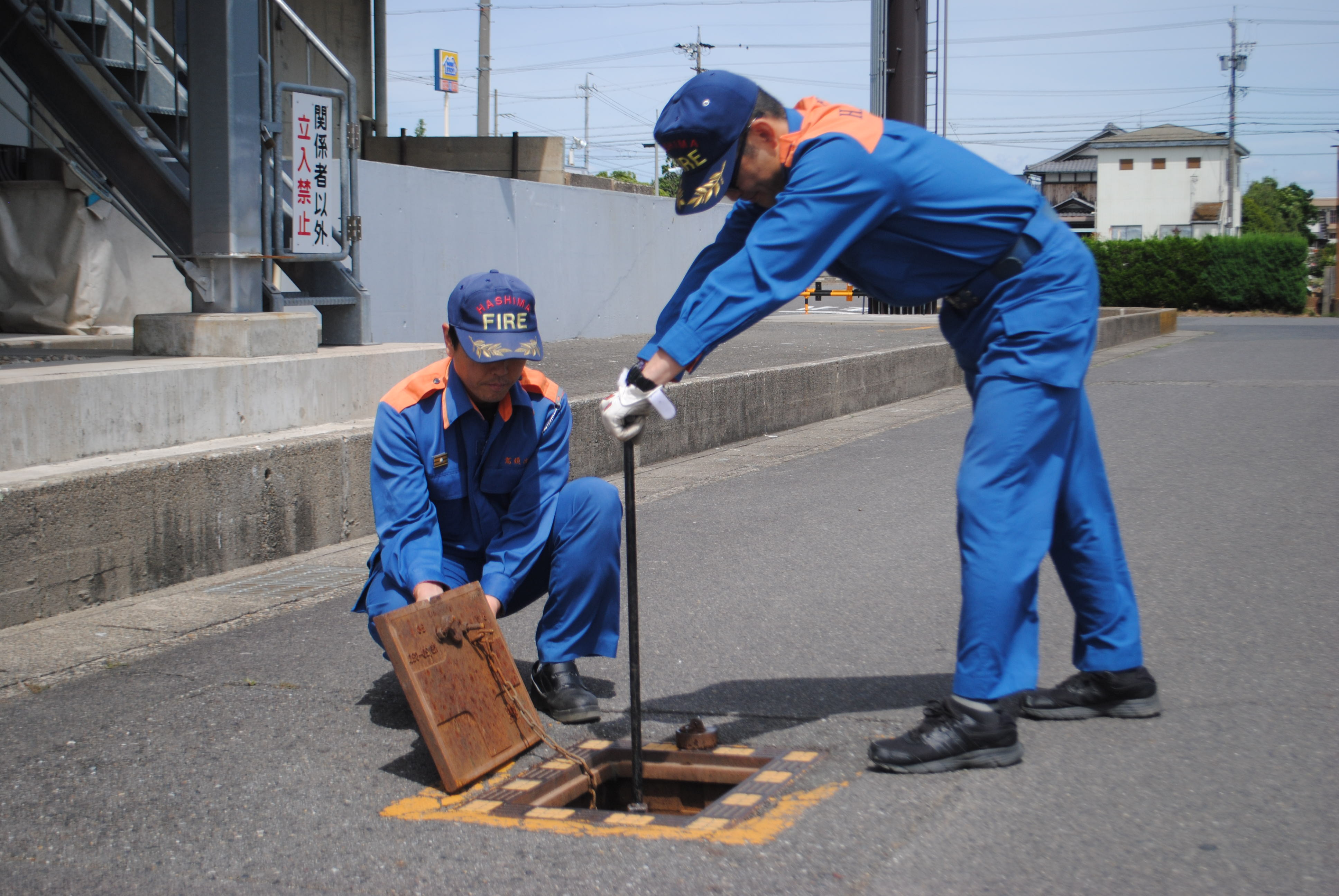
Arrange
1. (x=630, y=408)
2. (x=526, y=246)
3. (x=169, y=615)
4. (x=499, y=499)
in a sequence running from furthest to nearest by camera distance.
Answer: (x=526, y=246) < (x=169, y=615) < (x=499, y=499) < (x=630, y=408)

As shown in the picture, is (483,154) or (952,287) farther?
(483,154)

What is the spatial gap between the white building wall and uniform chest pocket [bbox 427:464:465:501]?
7013 centimetres

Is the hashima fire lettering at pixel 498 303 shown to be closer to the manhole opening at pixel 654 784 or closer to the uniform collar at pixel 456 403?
the uniform collar at pixel 456 403

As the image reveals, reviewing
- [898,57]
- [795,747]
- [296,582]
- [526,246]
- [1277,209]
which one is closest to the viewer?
[795,747]

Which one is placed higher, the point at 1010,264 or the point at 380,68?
the point at 380,68

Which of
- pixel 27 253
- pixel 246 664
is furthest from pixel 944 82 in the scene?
pixel 246 664

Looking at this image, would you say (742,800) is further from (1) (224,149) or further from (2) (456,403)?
(1) (224,149)

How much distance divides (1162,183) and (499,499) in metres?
73.4

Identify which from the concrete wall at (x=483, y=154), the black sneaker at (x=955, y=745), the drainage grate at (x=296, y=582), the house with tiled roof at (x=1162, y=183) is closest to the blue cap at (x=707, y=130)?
the black sneaker at (x=955, y=745)

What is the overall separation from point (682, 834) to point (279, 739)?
1308 mm

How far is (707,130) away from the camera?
115 inches

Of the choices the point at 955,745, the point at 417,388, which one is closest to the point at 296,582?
the point at 417,388

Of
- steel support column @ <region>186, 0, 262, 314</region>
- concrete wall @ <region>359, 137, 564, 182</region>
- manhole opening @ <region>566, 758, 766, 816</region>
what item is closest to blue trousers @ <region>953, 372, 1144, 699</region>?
manhole opening @ <region>566, 758, 766, 816</region>

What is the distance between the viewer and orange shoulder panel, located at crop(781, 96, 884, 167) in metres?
2.99
